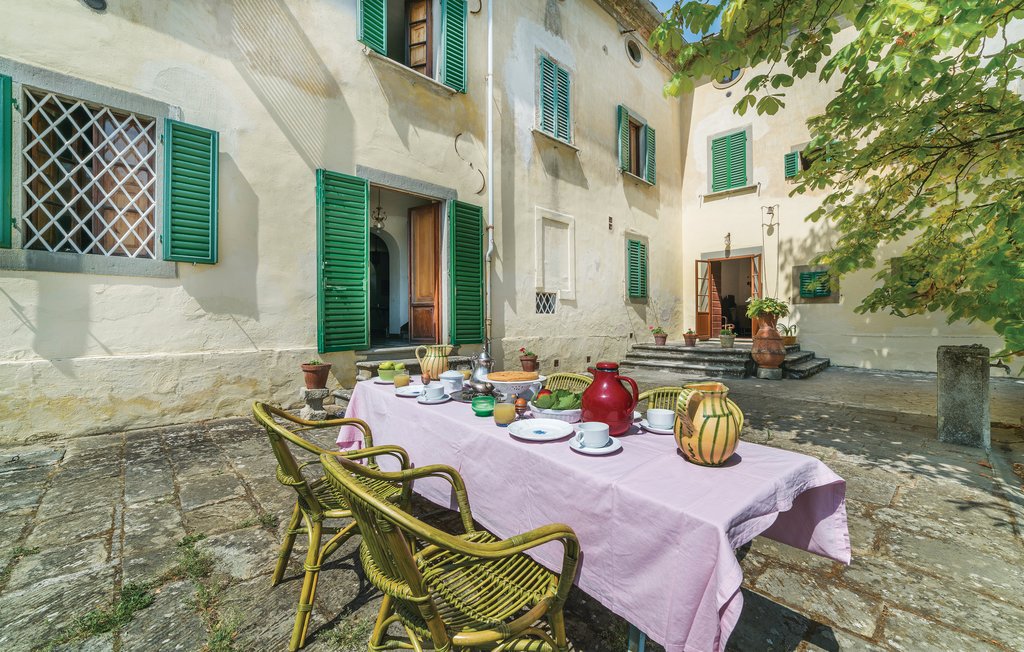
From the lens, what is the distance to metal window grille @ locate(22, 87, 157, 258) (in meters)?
3.44

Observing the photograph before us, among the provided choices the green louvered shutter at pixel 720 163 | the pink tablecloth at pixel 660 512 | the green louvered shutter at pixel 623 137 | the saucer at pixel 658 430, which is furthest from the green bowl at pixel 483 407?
the green louvered shutter at pixel 720 163

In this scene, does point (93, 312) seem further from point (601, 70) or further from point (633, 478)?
point (601, 70)

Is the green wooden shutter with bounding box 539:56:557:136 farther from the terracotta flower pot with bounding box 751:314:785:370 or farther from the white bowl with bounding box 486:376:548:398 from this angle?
the white bowl with bounding box 486:376:548:398

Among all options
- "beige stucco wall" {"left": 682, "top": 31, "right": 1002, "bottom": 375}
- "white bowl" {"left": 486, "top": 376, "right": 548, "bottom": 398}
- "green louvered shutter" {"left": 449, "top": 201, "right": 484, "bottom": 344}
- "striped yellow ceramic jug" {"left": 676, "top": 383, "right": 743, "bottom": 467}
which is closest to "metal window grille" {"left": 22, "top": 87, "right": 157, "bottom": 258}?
"green louvered shutter" {"left": 449, "top": 201, "right": 484, "bottom": 344}

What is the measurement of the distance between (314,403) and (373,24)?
4622 millimetres

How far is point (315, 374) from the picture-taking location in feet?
14.5

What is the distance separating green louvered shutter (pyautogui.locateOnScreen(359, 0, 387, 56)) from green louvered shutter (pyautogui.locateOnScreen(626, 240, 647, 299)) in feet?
19.2

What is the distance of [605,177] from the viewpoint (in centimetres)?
848

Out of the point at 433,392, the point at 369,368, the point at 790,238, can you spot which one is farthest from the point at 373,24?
the point at 790,238

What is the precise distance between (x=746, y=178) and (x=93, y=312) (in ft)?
36.0

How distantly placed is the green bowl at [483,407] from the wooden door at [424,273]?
4147 mm

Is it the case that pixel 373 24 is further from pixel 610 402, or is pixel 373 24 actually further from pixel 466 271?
pixel 610 402

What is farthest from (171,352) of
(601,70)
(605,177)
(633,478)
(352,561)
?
(601,70)

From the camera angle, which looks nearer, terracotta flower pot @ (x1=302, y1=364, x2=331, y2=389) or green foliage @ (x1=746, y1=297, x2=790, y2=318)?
terracotta flower pot @ (x1=302, y1=364, x2=331, y2=389)
